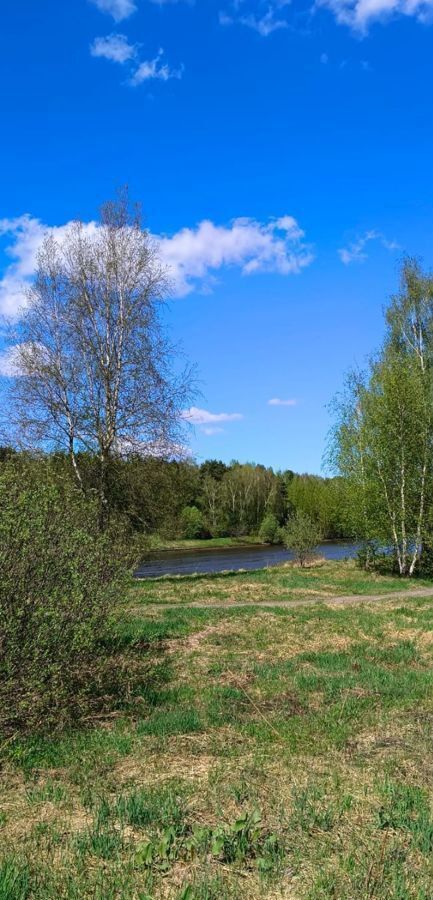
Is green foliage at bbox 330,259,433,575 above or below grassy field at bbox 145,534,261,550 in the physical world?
above

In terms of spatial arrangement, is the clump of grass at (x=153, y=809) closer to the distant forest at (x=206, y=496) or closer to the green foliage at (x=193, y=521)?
the distant forest at (x=206, y=496)

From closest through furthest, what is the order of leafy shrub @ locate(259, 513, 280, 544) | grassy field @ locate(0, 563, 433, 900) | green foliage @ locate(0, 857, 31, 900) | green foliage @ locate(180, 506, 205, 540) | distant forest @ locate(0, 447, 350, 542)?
1. green foliage @ locate(0, 857, 31, 900)
2. grassy field @ locate(0, 563, 433, 900)
3. distant forest @ locate(0, 447, 350, 542)
4. green foliage @ locate(180, 506, 205, 540)
5. leafy shrub @ locate(259, 513, 280, 544)

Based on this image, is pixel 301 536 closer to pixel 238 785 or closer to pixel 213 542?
pixel 238 785

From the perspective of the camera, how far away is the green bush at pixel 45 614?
18.1ft

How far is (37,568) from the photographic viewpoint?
19.7 ft

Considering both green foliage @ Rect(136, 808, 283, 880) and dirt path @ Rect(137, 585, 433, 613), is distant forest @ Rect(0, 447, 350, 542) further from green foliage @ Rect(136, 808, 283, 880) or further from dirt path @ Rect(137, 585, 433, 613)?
green foliage @ Rect(136, 808, 283, 880)

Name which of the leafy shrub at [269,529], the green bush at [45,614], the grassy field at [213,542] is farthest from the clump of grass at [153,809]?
the leafy shrub at [269,529]

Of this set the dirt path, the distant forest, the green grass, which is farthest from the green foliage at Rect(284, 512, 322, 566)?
the dirt path

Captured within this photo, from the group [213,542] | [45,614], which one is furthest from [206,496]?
[45,614]

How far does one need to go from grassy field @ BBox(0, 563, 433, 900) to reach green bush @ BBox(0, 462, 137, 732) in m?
0.39

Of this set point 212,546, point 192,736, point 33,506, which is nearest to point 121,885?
point 192,736

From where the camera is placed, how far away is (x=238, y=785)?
4488mm

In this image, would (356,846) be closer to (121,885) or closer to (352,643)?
(121,885)

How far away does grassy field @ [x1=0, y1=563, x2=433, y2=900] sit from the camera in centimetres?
327
